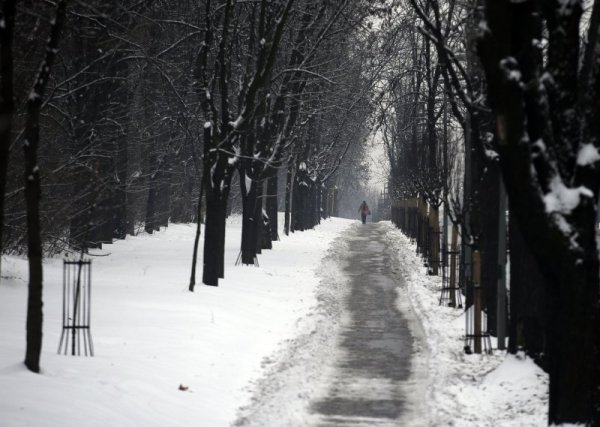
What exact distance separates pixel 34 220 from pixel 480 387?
5.69 metres

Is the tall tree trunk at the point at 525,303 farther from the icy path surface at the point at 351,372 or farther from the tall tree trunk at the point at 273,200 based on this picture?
the tall tree trunk at the point at 273,200

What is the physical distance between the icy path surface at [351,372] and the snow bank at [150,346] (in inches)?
16.0

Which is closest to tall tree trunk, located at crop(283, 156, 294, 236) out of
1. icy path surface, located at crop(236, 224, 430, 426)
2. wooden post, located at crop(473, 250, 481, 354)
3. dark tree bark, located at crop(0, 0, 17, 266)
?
icy path surface, located at crop(236, 224, 430, 426)

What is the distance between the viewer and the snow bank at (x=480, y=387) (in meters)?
9.38

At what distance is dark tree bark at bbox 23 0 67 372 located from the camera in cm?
893

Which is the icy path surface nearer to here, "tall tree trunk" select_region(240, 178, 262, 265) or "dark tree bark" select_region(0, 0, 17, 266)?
"dark tree bark" select_region(0, 0, 17, 266)

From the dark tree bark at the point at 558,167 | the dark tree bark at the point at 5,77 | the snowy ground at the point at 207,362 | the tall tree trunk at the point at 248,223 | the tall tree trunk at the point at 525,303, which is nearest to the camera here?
the dark tree bark at the point at 558,167

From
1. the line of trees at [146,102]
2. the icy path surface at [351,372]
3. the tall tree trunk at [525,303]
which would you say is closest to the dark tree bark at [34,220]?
the line of trees at [146,102]

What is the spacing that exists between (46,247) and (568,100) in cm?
1726

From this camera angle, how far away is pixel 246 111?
60.0ft

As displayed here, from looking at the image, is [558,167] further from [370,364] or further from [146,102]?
[146,102]

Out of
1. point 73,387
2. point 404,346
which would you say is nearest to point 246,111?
point 404,346

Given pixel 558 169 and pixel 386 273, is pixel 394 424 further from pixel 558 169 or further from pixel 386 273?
pixel 386 273

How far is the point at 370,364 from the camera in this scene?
12297mm
